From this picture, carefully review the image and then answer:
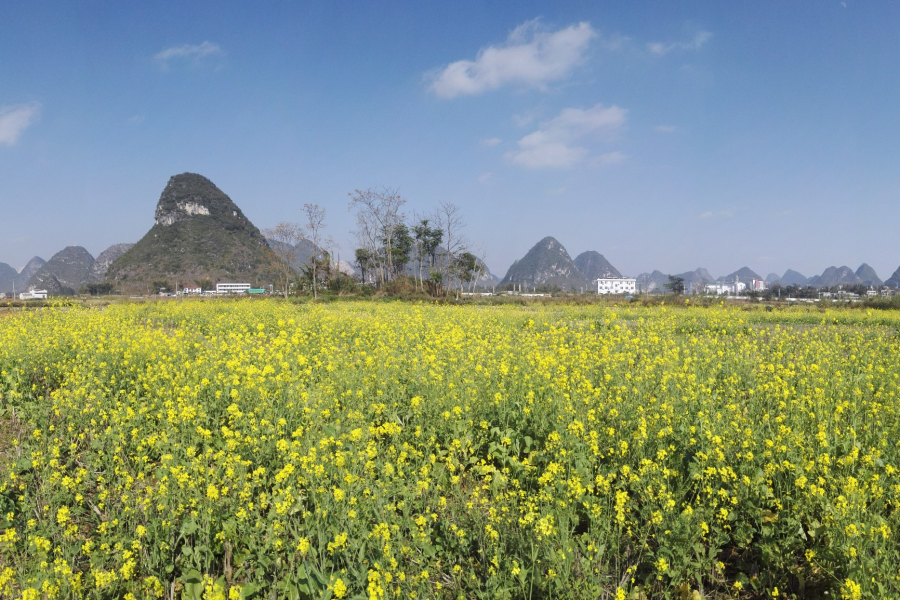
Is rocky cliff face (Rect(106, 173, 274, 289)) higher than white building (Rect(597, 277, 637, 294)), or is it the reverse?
rocky cliff face (Rect(106, 173, 274, 289))

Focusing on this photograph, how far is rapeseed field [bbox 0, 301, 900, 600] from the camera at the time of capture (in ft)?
8.38

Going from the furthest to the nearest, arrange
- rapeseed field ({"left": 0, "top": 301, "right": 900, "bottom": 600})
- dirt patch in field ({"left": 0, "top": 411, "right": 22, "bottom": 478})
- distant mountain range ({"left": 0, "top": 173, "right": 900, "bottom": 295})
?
distant mountain range ({"left": 0, "top": 173, "right": 900, "bottom": 295}) < dirt patch in field ({"left": 0, "top": 411, "right": 22, "bottom": 478}) < rapeseed field ({"left": 0, "top": 301, "right": 900, "bottom": 600})

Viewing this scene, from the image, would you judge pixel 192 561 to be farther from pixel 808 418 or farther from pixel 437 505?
pixel 808 418

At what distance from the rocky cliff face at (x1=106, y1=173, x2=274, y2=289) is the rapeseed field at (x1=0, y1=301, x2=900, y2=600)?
231ft

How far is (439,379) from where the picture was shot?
15.5ft

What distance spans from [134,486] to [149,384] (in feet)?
6.14

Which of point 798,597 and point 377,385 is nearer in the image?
point 798,597

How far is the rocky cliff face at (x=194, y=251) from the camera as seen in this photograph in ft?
263

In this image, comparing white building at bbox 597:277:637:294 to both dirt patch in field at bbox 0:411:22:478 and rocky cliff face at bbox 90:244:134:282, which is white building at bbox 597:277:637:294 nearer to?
rocky cliff face at bbox 90:244:134:282

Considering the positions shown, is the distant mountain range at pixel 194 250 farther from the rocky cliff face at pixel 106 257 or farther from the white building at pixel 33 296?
the rocky cliff face at pixel 106 257

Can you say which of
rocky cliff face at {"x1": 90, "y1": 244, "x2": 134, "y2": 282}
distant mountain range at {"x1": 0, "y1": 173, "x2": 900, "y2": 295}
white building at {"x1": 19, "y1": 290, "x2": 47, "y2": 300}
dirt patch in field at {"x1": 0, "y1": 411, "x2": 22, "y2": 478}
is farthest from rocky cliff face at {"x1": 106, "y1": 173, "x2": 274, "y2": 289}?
dirt patch in field at {"x1": 0, "y1": 411, "x2": 22, "y2": 478}

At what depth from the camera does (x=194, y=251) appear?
8638 cm

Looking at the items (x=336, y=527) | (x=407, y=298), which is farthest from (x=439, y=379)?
(x=407, y=298)

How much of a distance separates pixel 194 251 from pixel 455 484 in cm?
9602
